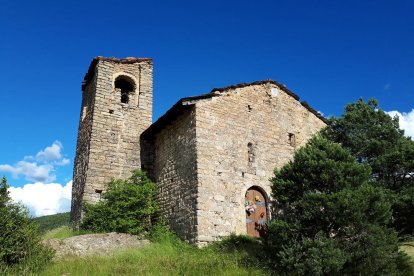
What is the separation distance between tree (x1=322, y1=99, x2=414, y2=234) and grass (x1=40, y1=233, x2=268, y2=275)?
4669mm

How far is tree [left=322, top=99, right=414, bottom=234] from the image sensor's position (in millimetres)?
11883

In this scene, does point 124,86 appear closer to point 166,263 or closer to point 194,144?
point 194,144

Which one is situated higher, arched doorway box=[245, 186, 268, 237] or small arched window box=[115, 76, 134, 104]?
small arched window box=[115, 76, 134, 104]

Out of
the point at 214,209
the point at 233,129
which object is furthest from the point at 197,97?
the point at 214,209

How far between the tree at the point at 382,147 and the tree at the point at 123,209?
7.07m

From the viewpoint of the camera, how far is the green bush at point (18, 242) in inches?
349

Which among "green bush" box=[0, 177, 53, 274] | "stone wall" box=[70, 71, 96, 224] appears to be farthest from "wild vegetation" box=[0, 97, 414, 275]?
"stone wall" box=[70, 71, 96, 224]

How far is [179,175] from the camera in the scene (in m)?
13.8

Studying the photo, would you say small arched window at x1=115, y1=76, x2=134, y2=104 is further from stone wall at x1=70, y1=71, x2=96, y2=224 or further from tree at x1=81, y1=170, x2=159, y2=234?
tree at x1=81, y1=170, x2=159, y2=234

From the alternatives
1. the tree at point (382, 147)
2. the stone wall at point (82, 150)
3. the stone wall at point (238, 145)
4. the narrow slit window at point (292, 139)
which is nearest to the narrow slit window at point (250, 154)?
the stone wall at point (238, 145)

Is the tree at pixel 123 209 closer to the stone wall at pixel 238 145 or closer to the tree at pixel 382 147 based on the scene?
the stone wall at pixel 238 145

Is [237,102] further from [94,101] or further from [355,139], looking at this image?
[94,101]

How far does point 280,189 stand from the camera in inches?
412

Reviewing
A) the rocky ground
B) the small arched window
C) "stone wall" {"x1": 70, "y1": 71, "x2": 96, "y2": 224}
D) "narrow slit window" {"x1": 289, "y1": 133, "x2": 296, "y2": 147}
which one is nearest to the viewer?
the rocky ground
